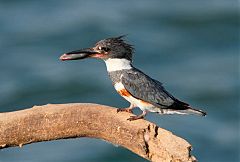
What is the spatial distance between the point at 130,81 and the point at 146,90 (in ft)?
0.28

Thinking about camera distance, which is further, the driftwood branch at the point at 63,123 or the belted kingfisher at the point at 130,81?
the belted kingfisher at the point at 130,81

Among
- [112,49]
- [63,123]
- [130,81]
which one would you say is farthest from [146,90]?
[63,123]

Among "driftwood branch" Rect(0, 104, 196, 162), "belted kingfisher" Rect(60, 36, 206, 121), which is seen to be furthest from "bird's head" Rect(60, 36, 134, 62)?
"driftwood branch" Rect(0, 104, 196, 162)

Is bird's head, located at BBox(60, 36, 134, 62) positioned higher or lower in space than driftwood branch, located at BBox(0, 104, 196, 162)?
higher

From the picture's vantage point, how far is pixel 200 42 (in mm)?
11797

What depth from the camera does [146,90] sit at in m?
4.37

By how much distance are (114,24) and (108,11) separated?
0.53 m

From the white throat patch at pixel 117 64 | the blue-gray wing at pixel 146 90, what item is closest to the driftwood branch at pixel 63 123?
the blue-gray wing at pixel 146 90

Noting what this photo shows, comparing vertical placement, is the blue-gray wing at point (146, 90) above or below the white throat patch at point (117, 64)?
below

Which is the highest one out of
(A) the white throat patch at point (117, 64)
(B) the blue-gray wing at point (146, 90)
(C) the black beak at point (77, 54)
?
Result: (C) the black beak at point (77, 54)

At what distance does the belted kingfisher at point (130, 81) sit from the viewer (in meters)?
4.35

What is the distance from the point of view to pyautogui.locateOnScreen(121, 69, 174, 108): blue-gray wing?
4.35 m

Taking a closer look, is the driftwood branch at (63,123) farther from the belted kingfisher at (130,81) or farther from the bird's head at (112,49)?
the bird's head at (112,49)

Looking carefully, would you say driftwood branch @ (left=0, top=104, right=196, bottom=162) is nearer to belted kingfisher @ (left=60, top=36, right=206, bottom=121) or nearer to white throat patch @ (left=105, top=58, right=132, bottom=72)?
belted kingfisher @ (left=60, top=36, right=206, bottom=121)
